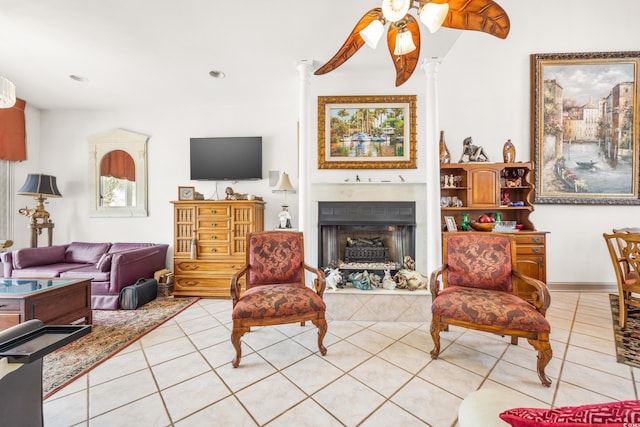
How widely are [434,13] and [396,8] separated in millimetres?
191

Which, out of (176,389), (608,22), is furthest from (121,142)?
(608,22)

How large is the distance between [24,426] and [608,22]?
269 inches

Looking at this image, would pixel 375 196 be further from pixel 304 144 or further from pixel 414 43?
pixel 414 43

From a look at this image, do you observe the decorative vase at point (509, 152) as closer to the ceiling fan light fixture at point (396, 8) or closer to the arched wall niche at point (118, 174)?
the ceiling fan light fixture at point (396, 8)

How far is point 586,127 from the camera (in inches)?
142

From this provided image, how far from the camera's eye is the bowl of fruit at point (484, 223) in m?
3.24

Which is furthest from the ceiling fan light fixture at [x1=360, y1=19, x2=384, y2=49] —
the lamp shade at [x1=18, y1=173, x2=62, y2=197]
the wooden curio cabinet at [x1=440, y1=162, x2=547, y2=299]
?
the lamp shade at [x1=18, y1=173, x2=62, y2=197]

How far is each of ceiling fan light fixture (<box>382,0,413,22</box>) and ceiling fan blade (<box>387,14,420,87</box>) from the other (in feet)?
0.60

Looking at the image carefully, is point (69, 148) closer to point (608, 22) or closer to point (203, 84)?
point (203, 84)

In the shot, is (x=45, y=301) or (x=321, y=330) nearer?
(x=321, y=330)

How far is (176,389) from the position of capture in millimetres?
1619

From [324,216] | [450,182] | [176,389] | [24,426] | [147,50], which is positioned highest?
[147,50]

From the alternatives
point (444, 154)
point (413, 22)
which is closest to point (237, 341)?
point (413, 22)

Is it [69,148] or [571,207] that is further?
[69,148]
